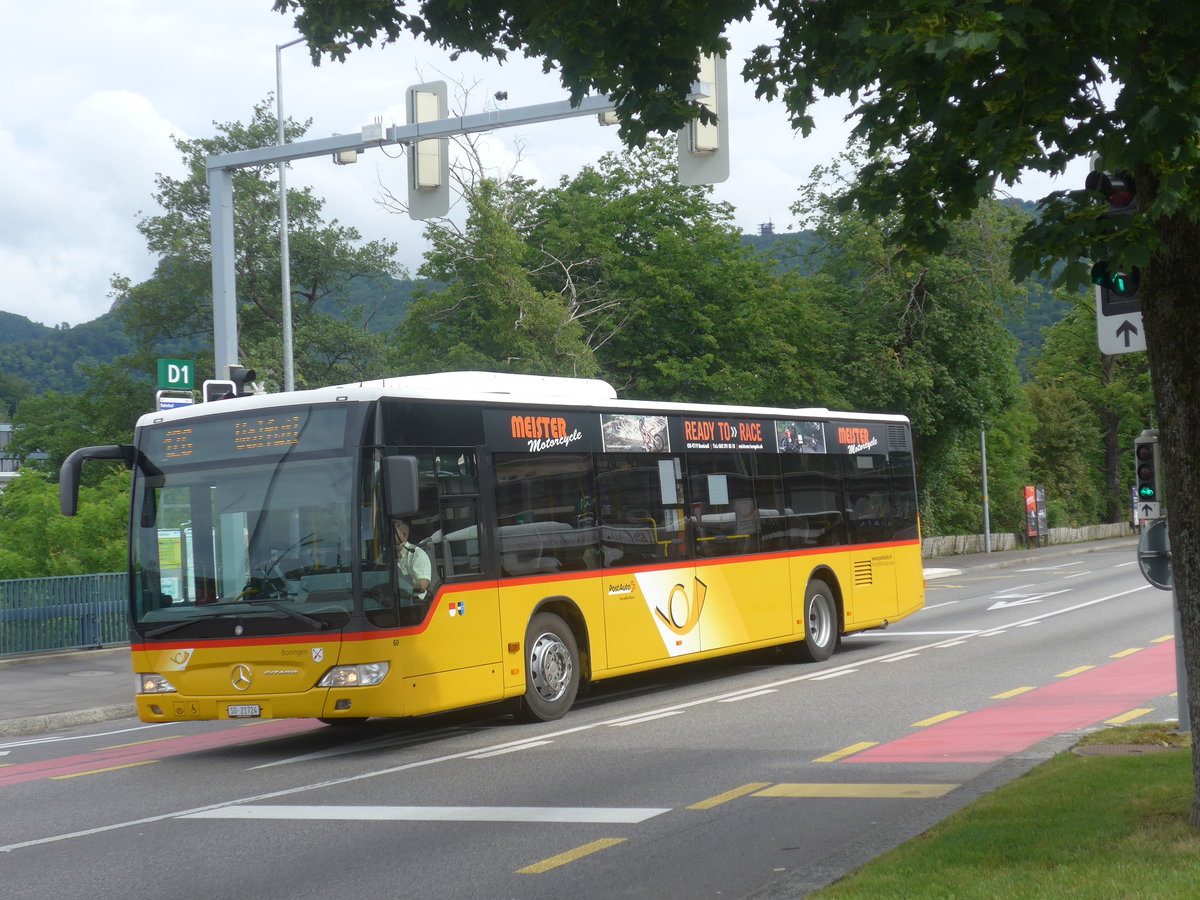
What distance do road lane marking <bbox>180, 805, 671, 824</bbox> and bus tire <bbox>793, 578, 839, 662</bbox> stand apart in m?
9.17

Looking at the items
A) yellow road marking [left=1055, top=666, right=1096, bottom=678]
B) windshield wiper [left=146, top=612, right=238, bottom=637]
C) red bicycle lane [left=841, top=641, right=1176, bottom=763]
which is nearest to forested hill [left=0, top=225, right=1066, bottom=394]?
→ yellow road marking [left=1055, top=666, right=1096, bottom=678]

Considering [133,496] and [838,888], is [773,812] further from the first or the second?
[133,496]

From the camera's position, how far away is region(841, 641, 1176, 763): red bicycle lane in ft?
33.7

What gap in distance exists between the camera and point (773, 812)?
8445 mm

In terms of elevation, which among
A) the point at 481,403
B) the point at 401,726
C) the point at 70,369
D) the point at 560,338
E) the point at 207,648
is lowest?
the point at 401,726

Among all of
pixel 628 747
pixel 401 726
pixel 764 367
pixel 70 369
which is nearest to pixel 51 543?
pixel 401 726

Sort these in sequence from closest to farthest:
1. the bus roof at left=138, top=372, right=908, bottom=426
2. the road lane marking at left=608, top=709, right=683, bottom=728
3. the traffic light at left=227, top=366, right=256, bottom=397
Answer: the bus roof at left=138, top=372, right=908, bottom=426 → the road lane marking at left=608, top=709, right=683, bottom=728 → the traffic light at left=227, top=366, right=256, bottom=397

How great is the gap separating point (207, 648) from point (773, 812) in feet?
17.3

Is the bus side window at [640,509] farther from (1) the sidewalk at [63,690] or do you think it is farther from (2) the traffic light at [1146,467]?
(1) the sidewalk at [63,690]

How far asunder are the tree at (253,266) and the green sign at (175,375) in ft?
115

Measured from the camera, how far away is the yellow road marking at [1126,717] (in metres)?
11.3

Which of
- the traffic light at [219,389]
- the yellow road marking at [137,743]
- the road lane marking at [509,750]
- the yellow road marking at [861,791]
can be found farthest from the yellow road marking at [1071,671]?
the traffic light at [219,389]

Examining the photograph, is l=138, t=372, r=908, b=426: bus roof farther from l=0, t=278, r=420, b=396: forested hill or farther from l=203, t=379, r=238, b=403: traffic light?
l=0, t=278, r=420, b=396: forested hill

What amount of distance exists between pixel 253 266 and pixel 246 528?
4516 centimetres
